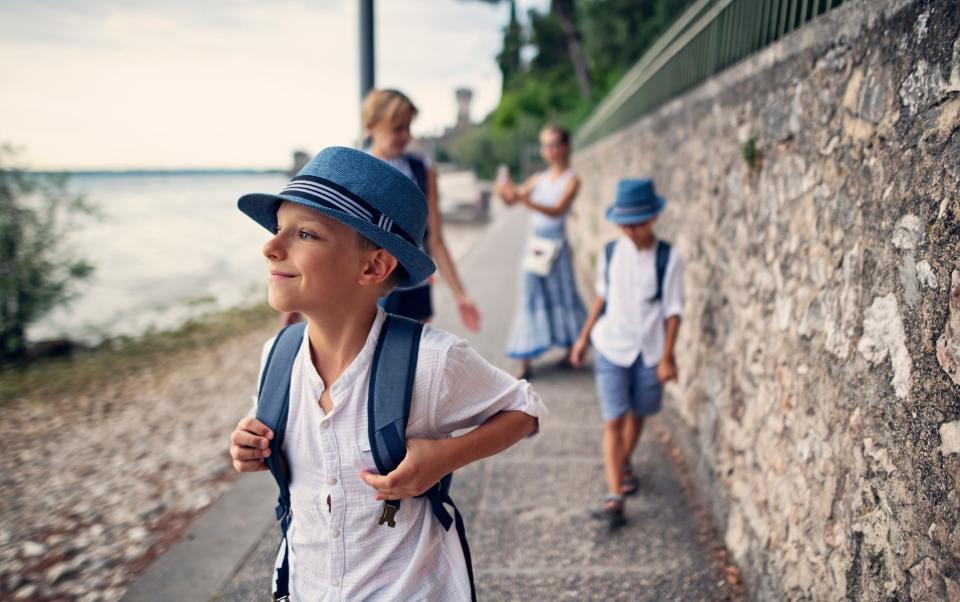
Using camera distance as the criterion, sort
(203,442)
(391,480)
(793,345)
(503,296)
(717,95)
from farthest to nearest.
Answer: (503,296)
(203,442)
(717,95)
(793,345)
(391,480)

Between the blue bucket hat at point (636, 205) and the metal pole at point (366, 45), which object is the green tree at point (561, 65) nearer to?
the metal pole at point (366, 45)

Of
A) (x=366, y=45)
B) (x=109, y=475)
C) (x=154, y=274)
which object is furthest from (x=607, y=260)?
(x=154, y=274)

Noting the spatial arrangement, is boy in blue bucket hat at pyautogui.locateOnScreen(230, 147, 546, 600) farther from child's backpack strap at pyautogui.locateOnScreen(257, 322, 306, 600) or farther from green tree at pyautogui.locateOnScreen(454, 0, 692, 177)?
green tree at pyautogui.locateOnScreen(454, 0, 692, 177)

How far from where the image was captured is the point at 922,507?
5.01ft

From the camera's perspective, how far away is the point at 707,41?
459 centimetres

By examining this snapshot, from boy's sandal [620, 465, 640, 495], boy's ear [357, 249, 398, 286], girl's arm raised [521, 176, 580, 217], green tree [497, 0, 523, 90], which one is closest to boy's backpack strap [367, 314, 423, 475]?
boy's ear [357, 249, 398, 286]

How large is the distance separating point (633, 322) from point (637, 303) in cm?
10

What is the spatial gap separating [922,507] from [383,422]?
1.27 metres

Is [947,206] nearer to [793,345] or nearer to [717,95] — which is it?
[793,345]

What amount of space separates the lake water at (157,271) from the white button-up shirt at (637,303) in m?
1.72

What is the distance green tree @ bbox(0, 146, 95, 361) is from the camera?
7230 millimetres

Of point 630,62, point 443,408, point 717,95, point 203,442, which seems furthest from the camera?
point 630,62

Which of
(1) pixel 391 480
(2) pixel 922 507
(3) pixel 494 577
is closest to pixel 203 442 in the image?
(3) pixel 494 577

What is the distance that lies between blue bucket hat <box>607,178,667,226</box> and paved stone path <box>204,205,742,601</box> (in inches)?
58.5
